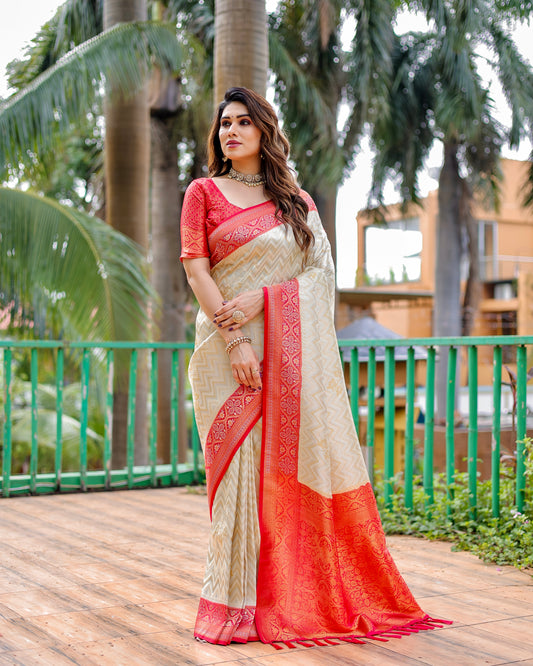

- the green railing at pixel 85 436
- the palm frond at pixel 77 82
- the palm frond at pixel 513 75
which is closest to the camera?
the green railing at pixel 85 436

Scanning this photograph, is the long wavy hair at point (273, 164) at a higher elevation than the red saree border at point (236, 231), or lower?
higher

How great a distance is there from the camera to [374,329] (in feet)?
33.5

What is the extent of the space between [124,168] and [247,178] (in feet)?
18.7

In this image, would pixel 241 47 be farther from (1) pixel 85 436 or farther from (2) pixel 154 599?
(2) pixel 154 599

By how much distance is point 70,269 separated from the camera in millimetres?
6980

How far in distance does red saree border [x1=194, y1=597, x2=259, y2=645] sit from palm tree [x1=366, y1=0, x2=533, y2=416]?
39.4 ft

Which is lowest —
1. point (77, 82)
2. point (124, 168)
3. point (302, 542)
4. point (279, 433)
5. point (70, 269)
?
point (302, 542)

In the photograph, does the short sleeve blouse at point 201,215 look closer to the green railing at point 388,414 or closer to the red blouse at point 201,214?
the red blouse at point 201,214

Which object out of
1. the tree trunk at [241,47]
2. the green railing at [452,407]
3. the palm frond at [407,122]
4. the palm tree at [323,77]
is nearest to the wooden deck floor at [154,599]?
the green railing at [452,407]

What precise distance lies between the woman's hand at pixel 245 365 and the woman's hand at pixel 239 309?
74mm

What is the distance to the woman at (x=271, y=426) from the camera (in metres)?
2.71

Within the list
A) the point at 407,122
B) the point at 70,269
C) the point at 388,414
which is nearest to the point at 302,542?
the point at 388,414

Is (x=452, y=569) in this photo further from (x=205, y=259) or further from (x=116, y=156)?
(x=116, y=156)

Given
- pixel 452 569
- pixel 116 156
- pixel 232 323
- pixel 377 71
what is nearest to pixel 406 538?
pixel 452 569
